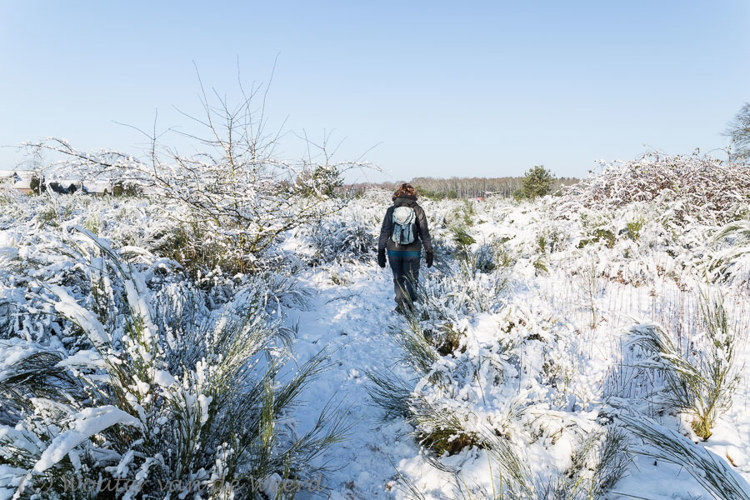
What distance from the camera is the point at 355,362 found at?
12.5ft

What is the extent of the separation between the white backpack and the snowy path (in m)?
1.06

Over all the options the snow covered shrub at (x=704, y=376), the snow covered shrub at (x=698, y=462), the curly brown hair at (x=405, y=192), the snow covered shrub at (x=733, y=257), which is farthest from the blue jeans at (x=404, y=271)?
the snow covered shrub at (x=698, y=462)

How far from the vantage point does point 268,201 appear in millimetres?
5215

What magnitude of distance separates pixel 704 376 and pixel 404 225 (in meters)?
3.38

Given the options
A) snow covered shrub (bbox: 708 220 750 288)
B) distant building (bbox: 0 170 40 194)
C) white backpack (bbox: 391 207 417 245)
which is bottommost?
snow covered shrub (bbox: 708 220 750 288)

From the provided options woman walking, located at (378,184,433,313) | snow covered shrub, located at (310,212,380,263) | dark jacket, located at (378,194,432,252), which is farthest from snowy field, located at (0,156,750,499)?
snow covered shrub, located at (310,212,380,263)

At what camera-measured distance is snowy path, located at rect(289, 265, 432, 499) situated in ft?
7.75

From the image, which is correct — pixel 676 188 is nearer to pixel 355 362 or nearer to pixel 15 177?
pixel 355 362

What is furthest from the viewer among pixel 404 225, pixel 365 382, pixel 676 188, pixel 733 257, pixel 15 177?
pixel 15 177

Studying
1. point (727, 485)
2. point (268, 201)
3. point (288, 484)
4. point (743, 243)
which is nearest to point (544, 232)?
point (743, 243)

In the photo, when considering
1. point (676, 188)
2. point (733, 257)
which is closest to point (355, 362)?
point (733, 257)

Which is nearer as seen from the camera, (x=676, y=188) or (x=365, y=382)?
(x=365, y=382)

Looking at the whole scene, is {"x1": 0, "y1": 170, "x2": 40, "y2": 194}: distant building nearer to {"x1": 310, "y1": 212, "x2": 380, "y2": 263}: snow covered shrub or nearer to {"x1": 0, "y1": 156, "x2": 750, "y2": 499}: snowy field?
{"x1": 0, "y1": 156, "x2": 750, "y2": 499}: snowy field

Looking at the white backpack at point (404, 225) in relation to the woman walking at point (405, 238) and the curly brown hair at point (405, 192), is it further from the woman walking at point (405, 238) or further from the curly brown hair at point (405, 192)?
the curly brown hair at point (405, 192)
